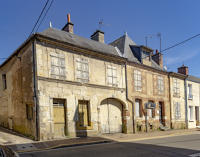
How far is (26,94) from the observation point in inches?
375

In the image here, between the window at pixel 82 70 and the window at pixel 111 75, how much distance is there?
6.17ft

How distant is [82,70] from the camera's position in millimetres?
10602

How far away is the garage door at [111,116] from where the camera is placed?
1145 centimetres

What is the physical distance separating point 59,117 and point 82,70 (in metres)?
3.33

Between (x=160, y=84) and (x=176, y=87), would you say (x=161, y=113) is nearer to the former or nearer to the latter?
(x=160, y=84)

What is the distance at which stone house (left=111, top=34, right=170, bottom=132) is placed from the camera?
43.3 ft

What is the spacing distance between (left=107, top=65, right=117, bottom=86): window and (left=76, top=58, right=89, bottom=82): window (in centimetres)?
188

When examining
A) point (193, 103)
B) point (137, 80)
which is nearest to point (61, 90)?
point (137, 80)

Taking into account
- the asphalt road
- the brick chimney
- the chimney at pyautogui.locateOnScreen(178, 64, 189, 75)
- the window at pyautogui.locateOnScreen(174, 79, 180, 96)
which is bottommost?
the asphalt road

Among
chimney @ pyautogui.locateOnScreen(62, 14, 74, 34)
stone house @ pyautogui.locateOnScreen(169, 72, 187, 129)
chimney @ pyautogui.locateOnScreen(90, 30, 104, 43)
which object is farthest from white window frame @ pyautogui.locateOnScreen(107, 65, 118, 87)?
stone house @ pyautogui.locateOnScreen(169, 72, 187, 129)

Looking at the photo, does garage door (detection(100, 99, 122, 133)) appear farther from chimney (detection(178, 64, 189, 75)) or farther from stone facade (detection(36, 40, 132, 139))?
chimney (detection(178, 64, 189, 75))

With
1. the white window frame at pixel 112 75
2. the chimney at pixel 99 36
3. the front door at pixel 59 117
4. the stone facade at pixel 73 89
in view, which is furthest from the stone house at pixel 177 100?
the front door at pixel 59 117

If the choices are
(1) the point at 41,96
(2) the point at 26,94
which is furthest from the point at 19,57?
(1) the point at 41,96

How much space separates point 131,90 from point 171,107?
20.0ft
